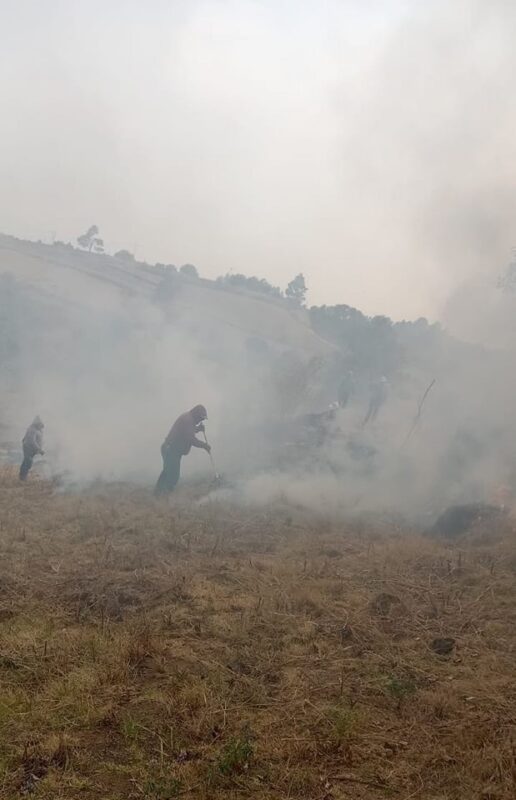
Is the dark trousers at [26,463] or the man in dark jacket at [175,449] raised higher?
the man in dark jacket at [175,449]

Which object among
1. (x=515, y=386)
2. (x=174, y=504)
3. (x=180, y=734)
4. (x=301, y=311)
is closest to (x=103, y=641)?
(x=180, y=734)

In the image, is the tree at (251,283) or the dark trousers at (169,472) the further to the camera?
the tree at (251,283)

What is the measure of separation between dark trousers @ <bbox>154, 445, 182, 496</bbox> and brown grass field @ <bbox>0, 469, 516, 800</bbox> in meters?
2.99

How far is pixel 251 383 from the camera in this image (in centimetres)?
2094

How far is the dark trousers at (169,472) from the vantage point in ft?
34.2

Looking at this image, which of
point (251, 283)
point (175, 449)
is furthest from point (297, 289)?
point (175, 449)

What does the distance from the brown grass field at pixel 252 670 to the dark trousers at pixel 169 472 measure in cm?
299

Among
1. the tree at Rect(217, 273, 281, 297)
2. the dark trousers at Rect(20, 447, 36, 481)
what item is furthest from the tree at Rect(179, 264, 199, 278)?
the dark trousers at Rect(20, 447, 36, 481)

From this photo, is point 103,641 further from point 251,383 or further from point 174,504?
point 251,383

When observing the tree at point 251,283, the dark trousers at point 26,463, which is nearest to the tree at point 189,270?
the tree at point 251,283

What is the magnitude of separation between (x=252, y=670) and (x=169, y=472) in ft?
21.8

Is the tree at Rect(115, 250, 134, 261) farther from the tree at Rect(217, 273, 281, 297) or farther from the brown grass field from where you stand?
the brown grass field

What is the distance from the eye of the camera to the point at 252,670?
13.2ft

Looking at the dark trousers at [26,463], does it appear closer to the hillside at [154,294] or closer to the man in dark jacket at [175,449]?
the man in dark jacket at [175,449]
